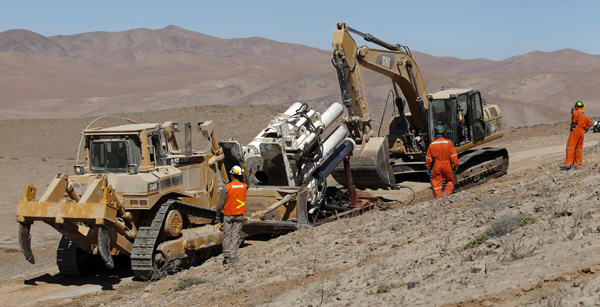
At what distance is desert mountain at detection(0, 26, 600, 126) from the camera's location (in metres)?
76.9

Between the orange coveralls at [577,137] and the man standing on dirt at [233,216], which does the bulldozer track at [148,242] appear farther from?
the orange coveralls at [577,137]

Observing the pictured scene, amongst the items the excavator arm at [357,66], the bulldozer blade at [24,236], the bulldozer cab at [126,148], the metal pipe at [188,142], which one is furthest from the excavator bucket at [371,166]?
the bulldozer blade at [24,236]

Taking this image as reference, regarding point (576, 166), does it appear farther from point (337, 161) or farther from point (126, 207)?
point (126, 207)

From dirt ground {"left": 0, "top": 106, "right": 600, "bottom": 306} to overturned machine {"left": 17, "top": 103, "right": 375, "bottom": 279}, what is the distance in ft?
1.66

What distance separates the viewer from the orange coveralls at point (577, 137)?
592 inches

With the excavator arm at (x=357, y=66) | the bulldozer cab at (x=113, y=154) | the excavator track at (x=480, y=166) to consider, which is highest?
the excavator arm at (x=357, y=66)

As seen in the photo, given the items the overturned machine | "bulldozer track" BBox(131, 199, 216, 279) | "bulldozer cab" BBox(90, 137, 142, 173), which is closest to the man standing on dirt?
the overturned machine

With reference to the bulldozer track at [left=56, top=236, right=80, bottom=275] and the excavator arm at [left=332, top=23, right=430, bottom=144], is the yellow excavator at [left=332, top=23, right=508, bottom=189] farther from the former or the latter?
the bulldozer track at [left=56, top=236, right=80, bottom=275]

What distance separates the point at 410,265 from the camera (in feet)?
25.8

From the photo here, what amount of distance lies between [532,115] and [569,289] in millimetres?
56854

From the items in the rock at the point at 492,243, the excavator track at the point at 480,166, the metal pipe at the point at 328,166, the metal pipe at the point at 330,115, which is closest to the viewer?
the rock at the point at 492,243

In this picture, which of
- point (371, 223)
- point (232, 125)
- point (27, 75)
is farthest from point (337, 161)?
point (27, 75)

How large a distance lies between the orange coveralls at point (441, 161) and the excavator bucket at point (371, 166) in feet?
5.48

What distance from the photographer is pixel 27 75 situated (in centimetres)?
11038
